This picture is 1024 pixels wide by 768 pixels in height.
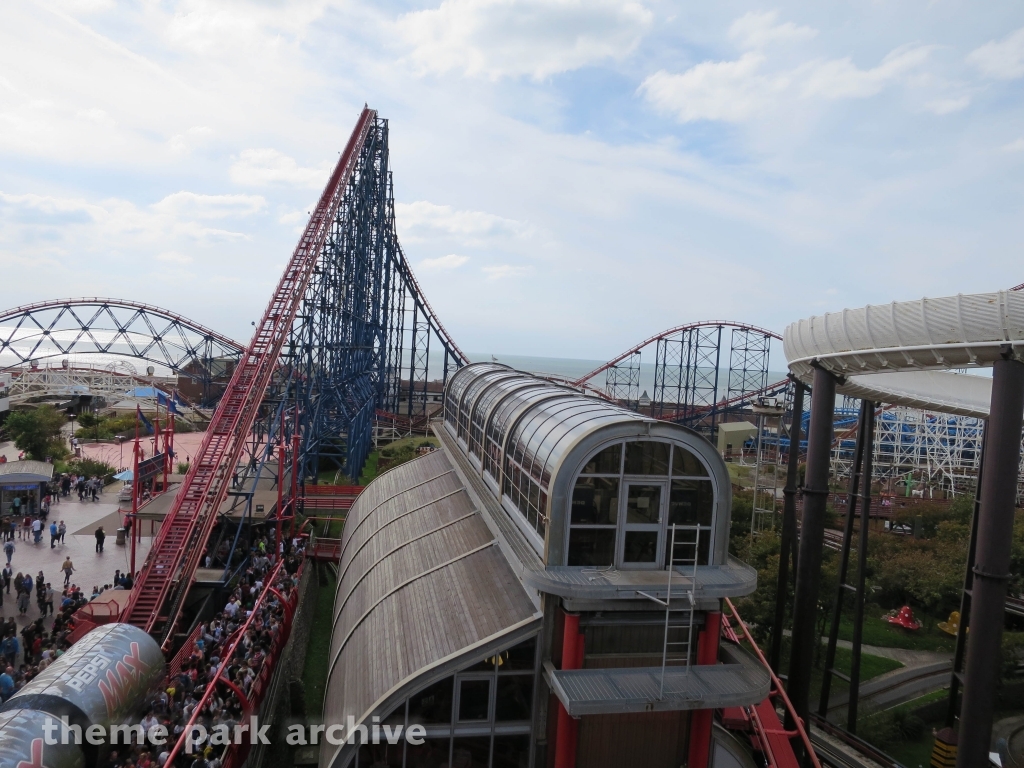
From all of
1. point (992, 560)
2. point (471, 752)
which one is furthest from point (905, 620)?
point (471, 752)

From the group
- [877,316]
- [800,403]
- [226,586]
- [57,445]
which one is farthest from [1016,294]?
[57,445]

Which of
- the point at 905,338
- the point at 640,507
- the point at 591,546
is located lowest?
the point at 591,546

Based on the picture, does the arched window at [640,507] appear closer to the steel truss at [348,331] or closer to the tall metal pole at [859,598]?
the tall metal pole at [859,598]

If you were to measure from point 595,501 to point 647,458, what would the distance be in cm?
98

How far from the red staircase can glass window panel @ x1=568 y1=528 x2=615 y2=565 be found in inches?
398

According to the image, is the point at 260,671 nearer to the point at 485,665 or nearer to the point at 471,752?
the point at 471,752

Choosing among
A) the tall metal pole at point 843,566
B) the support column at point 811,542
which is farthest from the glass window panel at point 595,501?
the tall metal pole at point 843,566

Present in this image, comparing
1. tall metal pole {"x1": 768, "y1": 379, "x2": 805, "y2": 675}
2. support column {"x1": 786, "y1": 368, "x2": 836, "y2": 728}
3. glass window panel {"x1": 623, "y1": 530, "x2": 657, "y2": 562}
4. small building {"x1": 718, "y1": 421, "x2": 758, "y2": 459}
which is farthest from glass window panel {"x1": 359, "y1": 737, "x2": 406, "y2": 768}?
small building {"x1": 718, "y1": 421, "x2": 758, "y2": 459}

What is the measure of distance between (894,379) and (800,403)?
295 cm

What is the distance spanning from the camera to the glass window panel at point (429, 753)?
9.42 meters

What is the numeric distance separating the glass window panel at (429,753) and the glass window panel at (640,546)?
3.57m

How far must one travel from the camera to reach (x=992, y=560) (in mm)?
9570

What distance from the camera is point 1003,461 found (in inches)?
372

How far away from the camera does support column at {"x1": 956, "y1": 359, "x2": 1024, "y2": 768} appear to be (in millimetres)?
9406
